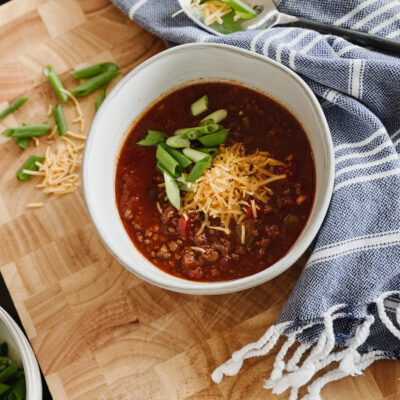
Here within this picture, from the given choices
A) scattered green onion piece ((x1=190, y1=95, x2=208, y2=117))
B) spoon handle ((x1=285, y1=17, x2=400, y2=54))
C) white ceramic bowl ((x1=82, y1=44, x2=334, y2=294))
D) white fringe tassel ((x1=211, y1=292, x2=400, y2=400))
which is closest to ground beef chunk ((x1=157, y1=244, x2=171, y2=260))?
white ceramic bowl ((x1=82, y1=44, x2=334, y2=294))

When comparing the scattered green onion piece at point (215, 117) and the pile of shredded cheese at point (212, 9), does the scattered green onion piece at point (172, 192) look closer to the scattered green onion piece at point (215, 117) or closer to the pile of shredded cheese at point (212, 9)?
the scattered green onion piece at point (215, 117)

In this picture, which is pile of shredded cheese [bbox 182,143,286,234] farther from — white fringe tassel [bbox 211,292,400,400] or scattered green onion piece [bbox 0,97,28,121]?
scattered green onion piece [bbox 0,97,28,121]

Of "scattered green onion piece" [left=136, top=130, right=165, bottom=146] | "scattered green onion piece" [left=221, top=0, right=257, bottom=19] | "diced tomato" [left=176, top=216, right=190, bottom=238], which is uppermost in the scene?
"scattered green onion piece" [left=221, top=0, right=257, bottom=19]

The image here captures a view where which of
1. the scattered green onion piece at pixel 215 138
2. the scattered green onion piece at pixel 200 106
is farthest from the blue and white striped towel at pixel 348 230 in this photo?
the scattered green onion piece at pixel 215 138

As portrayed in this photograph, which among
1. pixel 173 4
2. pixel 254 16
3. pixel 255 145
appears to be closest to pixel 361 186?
pixel 255 145

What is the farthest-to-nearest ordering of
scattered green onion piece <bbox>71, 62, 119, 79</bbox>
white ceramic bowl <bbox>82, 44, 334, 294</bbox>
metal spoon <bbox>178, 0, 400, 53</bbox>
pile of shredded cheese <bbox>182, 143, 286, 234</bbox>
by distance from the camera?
scattered green onion piece <bbox>71, 62, 119, 79</bbox> < metal spoon <bbox>178, 0, 400, 53</bbox> < pile of shredded cheese <bbox>182, 143, 286, 234</bbox> < white ceramic bowl <bbox>82, 44, 334, 294</bbox>

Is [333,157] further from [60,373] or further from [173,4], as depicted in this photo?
[60,373]

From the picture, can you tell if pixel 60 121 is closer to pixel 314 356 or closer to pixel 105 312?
pixel 105 312
